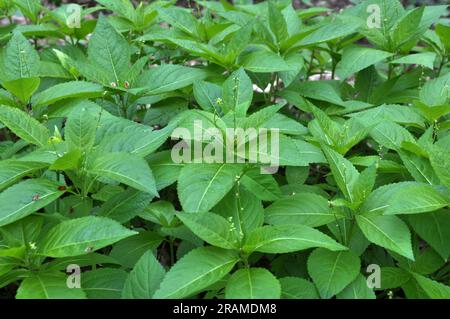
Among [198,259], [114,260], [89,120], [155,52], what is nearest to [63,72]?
[155,52]

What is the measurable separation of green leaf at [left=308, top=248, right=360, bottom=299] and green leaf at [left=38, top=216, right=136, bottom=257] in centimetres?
68

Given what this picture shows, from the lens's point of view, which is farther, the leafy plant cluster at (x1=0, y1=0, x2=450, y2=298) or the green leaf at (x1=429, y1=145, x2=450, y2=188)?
the green leaf at (x1=429, y1=145, x2=450, y2=188)

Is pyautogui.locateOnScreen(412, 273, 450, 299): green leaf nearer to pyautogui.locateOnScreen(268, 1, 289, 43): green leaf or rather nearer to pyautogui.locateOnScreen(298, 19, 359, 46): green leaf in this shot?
pyautogui.locateOnScreen(298, 19, 359, 46): green leaf

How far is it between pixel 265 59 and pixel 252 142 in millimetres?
689

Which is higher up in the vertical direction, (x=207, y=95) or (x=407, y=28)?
(x=407, y=28)

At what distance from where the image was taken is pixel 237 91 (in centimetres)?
239

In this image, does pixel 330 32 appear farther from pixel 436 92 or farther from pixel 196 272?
pixel 196 272

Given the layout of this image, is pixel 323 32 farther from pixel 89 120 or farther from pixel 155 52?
pixel 89 120

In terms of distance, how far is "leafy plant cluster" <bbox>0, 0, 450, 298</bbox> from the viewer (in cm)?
180

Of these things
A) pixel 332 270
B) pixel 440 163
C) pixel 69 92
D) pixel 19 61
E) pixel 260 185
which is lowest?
pixel 332 270

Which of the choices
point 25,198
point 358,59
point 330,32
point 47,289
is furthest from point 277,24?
point 47,289

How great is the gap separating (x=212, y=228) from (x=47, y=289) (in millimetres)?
572

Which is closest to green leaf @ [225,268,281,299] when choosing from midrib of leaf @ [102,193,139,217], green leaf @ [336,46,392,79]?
midrib of leaf @ [102,193,139,217]

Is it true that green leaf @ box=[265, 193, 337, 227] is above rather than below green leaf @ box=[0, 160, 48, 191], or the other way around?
below
